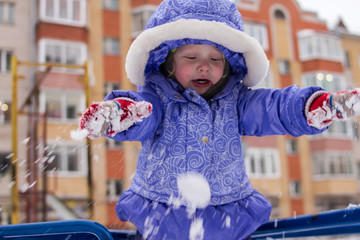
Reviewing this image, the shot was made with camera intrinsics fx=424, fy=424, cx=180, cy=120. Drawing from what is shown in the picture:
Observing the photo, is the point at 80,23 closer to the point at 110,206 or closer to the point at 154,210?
the point at 110,206

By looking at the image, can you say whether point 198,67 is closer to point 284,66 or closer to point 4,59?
point 4,59

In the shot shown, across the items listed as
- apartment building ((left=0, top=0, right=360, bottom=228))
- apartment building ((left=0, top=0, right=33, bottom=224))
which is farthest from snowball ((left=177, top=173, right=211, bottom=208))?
apartment building ((left=0, top=0, right=33, bottom=224))

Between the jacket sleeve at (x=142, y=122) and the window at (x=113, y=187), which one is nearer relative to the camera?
the jacket sleeve at (x=142, y=122)

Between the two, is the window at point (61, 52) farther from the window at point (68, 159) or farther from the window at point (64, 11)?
the window at point (68, 159)

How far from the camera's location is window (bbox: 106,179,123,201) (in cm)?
1387

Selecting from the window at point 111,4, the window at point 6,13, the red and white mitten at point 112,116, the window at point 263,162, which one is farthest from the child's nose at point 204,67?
the window at point 263,162

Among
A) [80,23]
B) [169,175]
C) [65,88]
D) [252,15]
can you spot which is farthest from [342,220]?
[252,15]

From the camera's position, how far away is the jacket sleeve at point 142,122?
5.44ft

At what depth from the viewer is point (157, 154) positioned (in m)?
1.83

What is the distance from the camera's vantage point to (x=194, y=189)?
1.71 meters

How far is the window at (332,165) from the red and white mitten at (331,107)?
1748 cm

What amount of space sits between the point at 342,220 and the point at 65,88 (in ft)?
43.0

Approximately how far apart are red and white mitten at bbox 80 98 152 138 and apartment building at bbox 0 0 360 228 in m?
7.33

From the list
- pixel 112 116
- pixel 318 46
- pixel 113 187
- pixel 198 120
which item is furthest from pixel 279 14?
pixel 112 116
